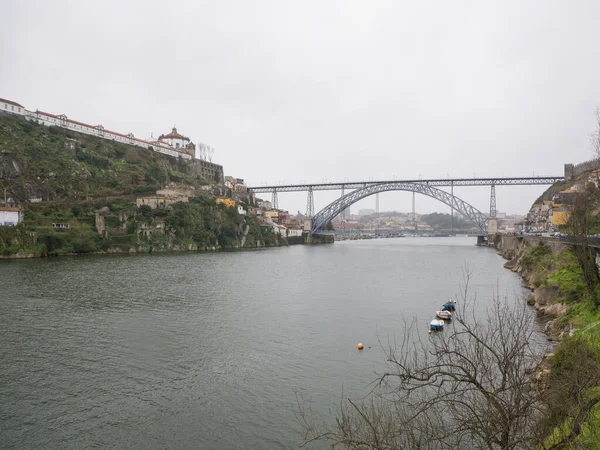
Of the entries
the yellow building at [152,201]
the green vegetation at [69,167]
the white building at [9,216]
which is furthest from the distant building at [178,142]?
the white building at [9,216]

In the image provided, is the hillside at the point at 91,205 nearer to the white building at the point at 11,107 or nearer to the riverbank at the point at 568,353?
the white building at the point at 11,107

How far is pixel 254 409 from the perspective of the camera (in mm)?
7051

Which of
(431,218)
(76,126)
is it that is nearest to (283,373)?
(76,126)

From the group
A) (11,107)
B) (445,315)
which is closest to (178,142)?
(11,107)

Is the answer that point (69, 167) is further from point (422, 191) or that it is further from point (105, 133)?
point (422, 191)

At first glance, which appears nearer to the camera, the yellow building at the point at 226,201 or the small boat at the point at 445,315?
the small boat at the point at 445,315

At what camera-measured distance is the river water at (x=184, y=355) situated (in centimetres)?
648

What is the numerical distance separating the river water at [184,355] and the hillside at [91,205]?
14.7m

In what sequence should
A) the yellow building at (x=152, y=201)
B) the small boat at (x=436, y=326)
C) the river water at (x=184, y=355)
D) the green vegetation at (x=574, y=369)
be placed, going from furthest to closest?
the yellow building at (x=152, y=201) → the small boat at (x=436, y=326) → the river water at (x=184, y=355) → the green vegetation at (x=574, y=369)

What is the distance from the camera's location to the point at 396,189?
188 ft

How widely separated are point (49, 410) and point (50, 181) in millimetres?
39188

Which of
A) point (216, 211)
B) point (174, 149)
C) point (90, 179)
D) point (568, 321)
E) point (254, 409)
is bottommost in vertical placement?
point (254, 409)

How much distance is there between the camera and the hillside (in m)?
34.3

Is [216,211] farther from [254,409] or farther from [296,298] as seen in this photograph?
[254,409]
